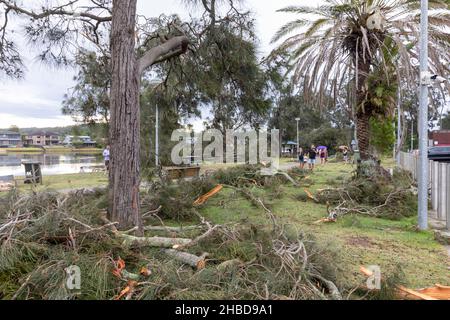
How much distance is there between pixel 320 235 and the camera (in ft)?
21.6

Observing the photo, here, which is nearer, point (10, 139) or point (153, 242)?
point (153, 242)

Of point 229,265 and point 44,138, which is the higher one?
point 44,138

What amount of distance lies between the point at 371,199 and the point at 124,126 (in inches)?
291

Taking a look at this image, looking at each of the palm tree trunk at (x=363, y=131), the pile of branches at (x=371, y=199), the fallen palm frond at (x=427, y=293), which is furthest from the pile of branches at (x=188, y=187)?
the fallen palm frond at (x=427, y=293)

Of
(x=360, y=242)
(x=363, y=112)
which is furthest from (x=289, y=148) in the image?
(x=360, y=242)

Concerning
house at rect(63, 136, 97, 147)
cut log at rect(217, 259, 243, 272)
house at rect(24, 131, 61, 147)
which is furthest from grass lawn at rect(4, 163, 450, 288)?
house at rect(24, 131, 61, 147)

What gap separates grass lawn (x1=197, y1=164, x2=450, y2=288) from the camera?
184 inches

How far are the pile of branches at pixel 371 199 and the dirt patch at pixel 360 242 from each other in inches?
65.4

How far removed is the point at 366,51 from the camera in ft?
39.9

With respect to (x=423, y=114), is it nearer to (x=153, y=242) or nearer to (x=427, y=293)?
(x=427, y=293)

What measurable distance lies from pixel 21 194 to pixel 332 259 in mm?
4707
